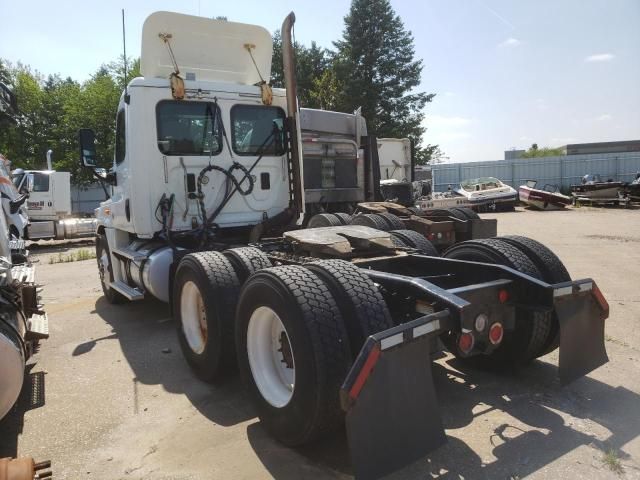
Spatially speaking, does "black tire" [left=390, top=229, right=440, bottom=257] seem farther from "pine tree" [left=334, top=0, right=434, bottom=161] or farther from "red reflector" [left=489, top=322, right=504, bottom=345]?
"pine tree" [left=334, top=0, right=434, bottom=161]

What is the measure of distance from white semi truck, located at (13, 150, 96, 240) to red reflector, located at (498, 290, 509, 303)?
15087mm

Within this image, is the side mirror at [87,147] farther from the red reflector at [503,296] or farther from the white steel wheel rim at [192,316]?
the red reflector at [503,296]

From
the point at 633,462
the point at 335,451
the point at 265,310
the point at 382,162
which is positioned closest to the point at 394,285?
the point at 265,310

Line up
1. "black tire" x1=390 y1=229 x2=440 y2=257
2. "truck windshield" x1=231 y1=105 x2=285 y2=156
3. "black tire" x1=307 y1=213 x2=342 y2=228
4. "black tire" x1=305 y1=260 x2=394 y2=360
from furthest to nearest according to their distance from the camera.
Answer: "black tire" x1=307 y1=213 x2=342 y2=228 → "truck windshield" x1=231 y1=105 x2=285 y2=156 → "black tire" x1=390 y1=229 x2=440 y2=257 → "black tire" x1=305 y1=260 x2=394 y2=360

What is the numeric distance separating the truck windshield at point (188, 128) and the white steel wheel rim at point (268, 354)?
129 inches

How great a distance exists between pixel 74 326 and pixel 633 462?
6058 mm

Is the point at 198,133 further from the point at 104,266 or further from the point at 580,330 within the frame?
the point at 580,330

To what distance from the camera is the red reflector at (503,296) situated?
10.0ft

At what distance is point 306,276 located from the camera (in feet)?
9.50

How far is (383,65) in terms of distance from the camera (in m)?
37.8

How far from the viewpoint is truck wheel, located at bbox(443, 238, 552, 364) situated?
343 centimetres

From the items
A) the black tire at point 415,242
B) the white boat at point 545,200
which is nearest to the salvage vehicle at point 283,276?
the black tire at point 415,242

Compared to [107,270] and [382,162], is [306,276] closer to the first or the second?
[107,270]

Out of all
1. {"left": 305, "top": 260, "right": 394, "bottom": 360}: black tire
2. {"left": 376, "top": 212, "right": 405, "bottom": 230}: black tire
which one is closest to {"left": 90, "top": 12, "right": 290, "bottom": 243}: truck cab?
{"left": 376, "top": 212, "right": 405, "bottom": 230}: black tire
